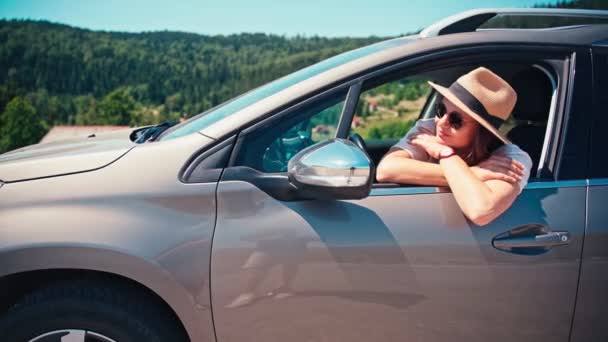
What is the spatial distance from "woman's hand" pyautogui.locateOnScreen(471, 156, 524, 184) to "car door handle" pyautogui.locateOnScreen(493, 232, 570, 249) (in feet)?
0.64

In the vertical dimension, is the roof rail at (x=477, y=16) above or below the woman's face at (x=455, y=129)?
above

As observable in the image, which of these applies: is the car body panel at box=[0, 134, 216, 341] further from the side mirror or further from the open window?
the open window

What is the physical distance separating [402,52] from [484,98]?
1.11ft

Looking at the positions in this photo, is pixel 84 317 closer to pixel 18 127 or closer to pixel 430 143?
pixel 430 143

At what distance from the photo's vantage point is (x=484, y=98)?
1537mm

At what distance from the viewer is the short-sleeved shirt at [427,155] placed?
155 centimetres

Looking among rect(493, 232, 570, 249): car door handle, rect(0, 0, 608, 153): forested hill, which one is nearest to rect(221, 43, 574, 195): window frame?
rect(493, 232, 570, 249): car door handle

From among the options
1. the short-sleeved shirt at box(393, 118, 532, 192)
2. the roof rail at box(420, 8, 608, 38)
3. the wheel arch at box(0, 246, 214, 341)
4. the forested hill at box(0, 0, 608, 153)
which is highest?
the forested hill at box(0, 0, 608, 153)

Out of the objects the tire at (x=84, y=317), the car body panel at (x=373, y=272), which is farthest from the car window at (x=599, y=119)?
the tire at (x=84, y=317)

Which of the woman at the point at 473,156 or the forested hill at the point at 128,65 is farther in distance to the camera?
the forested hill at the point at 128,65

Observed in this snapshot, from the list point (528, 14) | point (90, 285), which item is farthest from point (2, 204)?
point (528, 14)

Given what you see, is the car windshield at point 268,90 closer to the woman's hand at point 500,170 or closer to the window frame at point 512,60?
the window frame at point 512,60

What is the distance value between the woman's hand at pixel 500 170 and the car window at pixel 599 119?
285 mm

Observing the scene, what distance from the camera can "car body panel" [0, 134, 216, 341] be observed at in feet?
4.80
